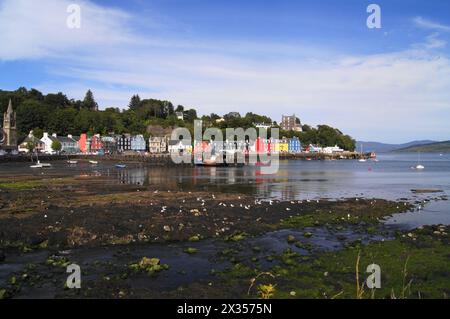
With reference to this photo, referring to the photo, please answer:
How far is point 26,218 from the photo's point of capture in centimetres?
2639

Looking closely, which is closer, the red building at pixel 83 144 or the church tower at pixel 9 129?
the church tower at pixel 9 129

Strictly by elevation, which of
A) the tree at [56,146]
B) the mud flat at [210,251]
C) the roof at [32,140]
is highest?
the roof at [32,140]

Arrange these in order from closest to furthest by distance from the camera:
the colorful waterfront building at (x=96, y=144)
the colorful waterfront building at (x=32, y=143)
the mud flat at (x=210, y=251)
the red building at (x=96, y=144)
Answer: the mud flat at (x=210, y=251) → the colorful waterfront building at (x=32, y=143) → the colorful waterfront building at (x=96, y=144) → the red building at (x=96, y=144)

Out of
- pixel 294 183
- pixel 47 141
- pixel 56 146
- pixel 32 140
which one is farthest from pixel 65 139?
pixel 294 183

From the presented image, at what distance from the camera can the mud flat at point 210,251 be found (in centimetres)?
1519

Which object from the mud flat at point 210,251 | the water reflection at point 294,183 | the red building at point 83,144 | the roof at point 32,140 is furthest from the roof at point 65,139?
the mud flat at point 210,251

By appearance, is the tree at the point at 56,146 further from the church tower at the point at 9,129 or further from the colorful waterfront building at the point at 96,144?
the colorful waterfront building at the point at 96,144

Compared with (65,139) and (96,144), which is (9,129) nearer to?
(65,139)

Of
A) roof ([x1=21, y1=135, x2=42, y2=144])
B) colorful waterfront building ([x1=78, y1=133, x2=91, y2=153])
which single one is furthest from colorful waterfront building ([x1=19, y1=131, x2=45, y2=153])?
colorful waterfront building ([x1=78, y1=133, x2=91, y2=153])

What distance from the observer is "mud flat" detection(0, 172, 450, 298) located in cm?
1519

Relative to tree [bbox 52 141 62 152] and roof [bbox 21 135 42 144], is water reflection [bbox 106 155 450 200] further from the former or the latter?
roof [bbox 21 135 42 144]

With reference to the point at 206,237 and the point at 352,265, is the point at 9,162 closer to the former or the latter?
the point at 206,237
